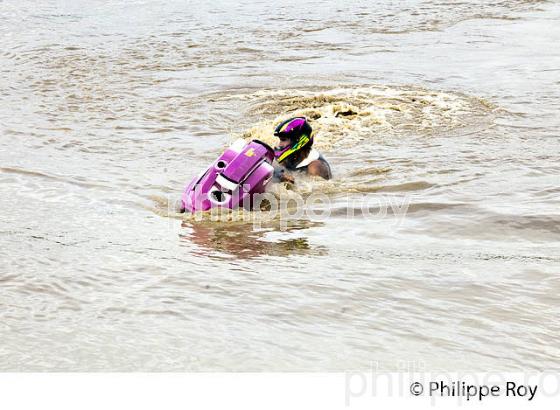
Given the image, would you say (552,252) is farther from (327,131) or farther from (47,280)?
(327,131)

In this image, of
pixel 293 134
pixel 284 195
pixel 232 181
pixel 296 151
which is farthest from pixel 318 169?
pixel 232 181

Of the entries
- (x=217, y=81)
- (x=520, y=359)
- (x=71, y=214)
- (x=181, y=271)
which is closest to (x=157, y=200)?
(x=71, y=214)

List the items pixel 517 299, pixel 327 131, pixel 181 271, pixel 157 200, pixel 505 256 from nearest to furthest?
pixel 517 299 < pixel 181 271 < pixel 505 256 < pixel 157 200 < pixel 327 131

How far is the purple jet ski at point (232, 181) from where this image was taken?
896cm

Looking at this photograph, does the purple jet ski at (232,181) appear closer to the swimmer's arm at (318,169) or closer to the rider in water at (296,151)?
the rider in water at (296,151)

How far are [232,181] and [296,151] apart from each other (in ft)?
4.22

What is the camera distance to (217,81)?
55.7ft

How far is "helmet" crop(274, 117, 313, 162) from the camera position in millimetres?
9883

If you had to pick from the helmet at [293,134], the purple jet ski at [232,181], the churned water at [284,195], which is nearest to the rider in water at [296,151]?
the helmet at [293,134]

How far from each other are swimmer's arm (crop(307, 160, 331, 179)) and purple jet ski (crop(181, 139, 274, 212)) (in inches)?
36.8

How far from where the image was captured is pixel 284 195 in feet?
31.8

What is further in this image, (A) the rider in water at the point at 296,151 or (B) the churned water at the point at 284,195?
(A) the rider in water at the point at 296,151

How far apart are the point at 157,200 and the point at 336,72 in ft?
26.5

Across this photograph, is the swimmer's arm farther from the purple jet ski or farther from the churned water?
the purple jet ski
